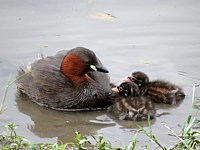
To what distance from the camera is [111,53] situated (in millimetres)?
8125

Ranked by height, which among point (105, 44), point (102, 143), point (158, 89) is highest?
point (105, 44)

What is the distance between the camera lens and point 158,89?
23.4 ft

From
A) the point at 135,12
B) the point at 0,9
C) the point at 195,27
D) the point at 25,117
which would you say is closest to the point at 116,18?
the point at 135,12

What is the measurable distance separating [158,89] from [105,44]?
150cm

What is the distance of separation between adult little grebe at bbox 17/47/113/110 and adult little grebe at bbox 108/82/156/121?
0.75ft

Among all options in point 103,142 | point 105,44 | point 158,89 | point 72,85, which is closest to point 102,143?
point 103,142

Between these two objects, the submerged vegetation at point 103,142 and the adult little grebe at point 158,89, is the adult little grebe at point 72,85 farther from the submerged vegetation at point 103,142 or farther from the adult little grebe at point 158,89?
the submerged vegetation at point 103,142

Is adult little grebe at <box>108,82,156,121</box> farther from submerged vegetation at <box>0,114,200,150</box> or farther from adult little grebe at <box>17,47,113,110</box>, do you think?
submerged vegetation at <box>0,114,200,150</box>

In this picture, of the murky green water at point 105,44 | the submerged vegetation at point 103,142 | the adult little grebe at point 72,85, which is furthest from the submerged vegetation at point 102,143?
the adult little grebe at point 72,85

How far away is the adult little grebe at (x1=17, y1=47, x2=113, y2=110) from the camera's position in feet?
22.9

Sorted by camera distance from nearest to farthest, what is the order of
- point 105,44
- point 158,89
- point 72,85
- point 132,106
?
point 132,106
point 72,85
point 158,89
point 105,44

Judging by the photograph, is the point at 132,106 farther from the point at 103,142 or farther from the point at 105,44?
the point at 105,44

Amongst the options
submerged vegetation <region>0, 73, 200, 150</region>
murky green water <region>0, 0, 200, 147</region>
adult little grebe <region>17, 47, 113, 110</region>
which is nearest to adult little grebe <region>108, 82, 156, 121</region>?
murky green water <region>0, 0, 200, 147</region>

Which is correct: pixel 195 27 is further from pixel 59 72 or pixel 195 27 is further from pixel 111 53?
pixel 59 72
